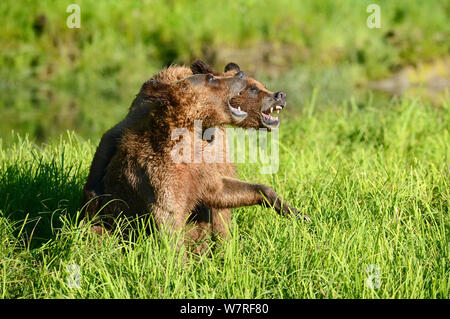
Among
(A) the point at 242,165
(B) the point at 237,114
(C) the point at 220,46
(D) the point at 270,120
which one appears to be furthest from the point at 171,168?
(C) the point at 220,46

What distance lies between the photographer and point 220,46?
17.7m

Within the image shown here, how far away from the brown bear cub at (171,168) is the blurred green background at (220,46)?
360 inches

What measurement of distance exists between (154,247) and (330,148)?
380cm

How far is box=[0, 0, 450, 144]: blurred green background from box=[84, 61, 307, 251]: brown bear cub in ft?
30.0

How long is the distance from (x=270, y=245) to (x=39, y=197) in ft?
6.93

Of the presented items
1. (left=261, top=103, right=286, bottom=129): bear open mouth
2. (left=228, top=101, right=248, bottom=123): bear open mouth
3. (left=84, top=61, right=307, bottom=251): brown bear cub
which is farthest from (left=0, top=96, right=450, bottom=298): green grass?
(left=228, top=101, right=248, bottom=123): bear open mouth

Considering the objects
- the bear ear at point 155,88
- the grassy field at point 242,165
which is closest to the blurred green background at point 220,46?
the grassy field at point 242,165

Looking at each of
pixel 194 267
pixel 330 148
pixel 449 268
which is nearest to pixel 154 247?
pixel 194 267

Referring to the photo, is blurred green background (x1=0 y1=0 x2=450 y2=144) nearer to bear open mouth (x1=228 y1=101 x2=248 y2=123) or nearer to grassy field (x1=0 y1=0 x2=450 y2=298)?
grassy field (x1=0 y1=0 x2=450 y2=298)

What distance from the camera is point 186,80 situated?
441cm

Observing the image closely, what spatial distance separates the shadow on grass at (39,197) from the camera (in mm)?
5031

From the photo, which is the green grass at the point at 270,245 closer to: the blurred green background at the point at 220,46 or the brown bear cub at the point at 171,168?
the brown bear cub at the point at 171,168

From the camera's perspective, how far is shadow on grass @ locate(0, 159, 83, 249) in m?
5.03
